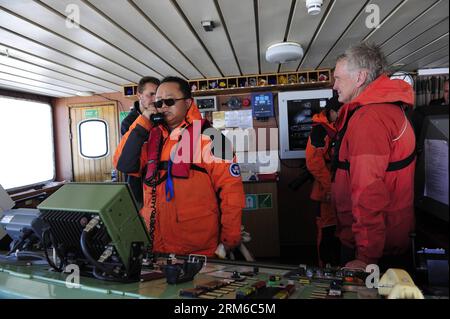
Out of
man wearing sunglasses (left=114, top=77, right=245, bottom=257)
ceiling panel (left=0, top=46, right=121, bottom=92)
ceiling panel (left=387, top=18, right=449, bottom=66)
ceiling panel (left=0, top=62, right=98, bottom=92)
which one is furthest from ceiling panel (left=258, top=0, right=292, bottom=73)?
ceiling panel (left=0, top=62, right=98, bottom=92)

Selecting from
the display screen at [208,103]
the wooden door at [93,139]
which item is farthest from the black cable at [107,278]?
the wooden door at [93,139]

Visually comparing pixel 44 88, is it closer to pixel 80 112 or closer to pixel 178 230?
pixel 80 112

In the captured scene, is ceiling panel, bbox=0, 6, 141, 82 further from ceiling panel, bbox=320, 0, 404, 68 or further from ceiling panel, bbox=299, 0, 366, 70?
ceiling panel, bbox=320, 0, 404, 68

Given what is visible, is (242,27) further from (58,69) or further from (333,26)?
(58,69)

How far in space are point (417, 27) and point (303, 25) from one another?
1.01 meters

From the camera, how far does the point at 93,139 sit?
542cm

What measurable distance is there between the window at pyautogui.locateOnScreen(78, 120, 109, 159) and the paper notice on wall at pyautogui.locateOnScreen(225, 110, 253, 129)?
1971 mm

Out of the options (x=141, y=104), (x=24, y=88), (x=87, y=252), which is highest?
(x=24, y=88)

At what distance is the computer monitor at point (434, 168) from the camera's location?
66 cm

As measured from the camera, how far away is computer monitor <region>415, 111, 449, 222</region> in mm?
661

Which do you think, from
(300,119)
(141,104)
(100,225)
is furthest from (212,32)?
(300,119)

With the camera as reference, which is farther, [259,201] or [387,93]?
[259,201]

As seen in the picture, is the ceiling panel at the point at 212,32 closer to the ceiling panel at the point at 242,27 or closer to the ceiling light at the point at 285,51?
the ceiling panel at the point at 242,27
